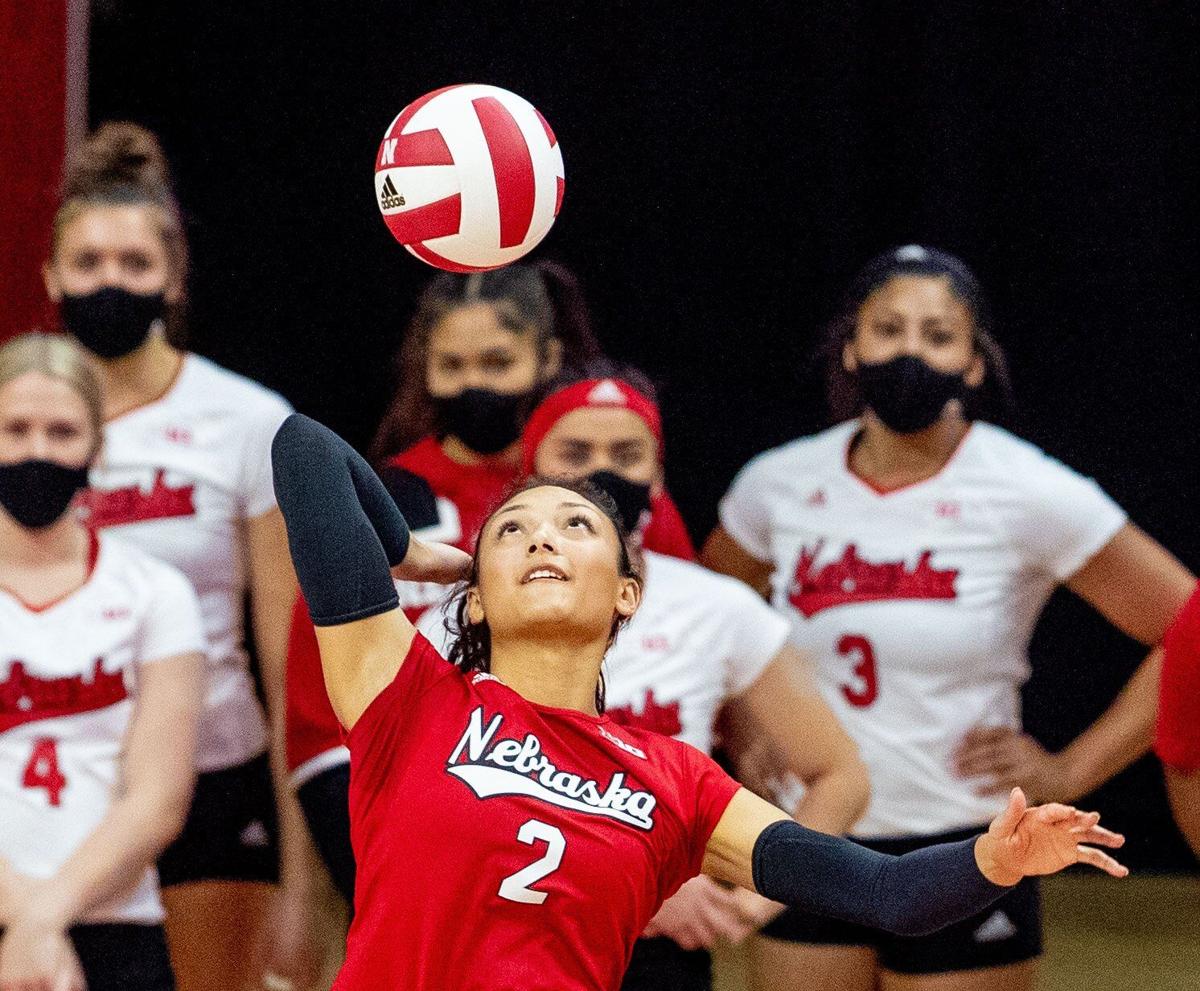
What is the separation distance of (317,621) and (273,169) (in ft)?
9.05

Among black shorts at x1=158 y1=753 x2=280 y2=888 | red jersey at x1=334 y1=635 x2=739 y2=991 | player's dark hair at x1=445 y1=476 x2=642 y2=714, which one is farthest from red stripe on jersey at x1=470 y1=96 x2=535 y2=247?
black shorts at x1=158 y1=753 x2=280 y2=888

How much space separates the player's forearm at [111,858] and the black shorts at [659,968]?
2.61 feet

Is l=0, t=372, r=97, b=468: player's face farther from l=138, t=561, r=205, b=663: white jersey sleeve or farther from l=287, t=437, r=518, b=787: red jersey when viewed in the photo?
l=287, t=437, r=518, b=787: red jersey

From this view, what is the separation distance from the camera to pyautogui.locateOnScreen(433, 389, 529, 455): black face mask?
3.68m

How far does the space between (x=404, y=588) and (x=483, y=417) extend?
358 millimetres

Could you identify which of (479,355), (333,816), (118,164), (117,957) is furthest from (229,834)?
(118,164)

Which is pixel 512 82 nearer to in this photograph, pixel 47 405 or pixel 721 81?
pixel 721 81

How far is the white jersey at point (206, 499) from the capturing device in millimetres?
3717

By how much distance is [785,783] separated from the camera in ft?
12.2

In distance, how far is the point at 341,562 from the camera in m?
2.46

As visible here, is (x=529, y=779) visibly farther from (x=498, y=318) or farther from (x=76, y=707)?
(x=498, y=318)

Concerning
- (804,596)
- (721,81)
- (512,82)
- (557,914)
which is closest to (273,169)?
(512,82)

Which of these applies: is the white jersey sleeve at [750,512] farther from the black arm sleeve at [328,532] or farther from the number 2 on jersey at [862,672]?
the black arm sleeve at [328,532]

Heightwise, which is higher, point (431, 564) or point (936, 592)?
point (431, 564)
